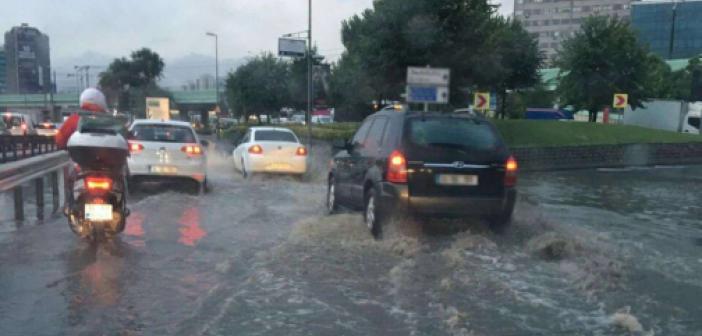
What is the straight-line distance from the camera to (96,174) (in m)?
7.18

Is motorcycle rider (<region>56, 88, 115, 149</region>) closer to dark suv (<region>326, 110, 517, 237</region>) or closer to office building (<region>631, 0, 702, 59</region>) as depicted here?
dark suv (<region>326, 110, 517, 237</region>)

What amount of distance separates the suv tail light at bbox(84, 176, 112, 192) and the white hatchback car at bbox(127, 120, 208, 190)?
5296mm

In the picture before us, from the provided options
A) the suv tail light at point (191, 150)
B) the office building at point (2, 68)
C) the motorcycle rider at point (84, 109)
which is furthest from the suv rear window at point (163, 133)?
the office building at point (2, 68)

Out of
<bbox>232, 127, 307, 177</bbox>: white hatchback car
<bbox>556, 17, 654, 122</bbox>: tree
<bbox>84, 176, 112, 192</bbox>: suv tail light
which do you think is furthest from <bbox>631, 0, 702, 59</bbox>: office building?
<bbox>84, 176, 112, 192</bbox>: suv tail light

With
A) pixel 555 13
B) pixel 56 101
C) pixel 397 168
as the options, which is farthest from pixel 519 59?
pixel 555 13

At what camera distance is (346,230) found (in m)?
8.56

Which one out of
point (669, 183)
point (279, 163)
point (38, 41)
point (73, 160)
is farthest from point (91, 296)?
point (38, 41)

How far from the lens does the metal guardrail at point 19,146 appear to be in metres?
20.4

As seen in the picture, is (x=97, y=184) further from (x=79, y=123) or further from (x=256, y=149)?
(x=256, y=149)

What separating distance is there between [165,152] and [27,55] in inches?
3955

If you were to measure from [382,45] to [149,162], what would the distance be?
1320 cm

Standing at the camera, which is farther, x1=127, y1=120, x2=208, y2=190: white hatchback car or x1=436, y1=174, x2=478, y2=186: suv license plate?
x1=127, y1=120, x2=208, y2=190: white hatchback car

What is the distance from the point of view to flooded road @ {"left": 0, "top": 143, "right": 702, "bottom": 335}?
4992 millimetres

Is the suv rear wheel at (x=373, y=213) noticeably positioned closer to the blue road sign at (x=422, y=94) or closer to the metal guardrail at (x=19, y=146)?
the blue road sign at (x=422, y=94)
